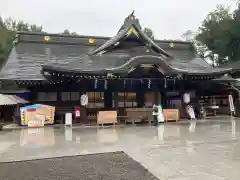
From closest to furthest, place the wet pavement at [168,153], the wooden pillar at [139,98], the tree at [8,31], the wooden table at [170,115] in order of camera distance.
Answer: the wet pavement at [168,153] < the wooden table at [170,115] < the wooden pillar at [139,98] < the tree at [8,31]

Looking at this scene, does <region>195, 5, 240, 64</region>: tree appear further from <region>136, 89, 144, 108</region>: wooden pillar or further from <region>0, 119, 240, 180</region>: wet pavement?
<region>0, 119, 240, 180</region>: wet pavement

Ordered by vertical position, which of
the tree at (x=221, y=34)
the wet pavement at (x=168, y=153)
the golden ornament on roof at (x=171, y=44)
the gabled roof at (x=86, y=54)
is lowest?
the wet pavement at (x=168, y=153)

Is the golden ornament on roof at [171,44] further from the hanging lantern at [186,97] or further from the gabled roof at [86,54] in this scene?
the hanging lantern at [186,97]

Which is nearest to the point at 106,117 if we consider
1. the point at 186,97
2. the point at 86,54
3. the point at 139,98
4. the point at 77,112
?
the point at 77,112

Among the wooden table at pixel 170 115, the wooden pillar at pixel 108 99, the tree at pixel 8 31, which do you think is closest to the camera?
the wooden table at pixel 170 115

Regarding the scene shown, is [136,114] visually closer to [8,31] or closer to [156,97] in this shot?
[156,97]

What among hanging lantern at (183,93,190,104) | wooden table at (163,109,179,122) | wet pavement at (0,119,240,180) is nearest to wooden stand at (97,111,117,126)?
wooden table at (163,109,179,122)

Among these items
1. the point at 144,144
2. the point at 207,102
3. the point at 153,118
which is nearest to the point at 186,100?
the point at 153,118

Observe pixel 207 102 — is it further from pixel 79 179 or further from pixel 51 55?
pixel 79 179

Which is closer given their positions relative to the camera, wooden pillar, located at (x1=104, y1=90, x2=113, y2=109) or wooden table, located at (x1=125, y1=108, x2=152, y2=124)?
wooden table, located at (x1=125, y1=108, x2=152, y2=124)

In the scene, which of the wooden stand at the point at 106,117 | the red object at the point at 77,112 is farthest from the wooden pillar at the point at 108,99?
the wooden stand at the point at 106,117

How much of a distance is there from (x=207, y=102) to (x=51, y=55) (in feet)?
45.5

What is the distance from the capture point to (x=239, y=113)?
16.9 meters

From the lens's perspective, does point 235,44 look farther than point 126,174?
Yes
